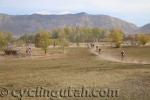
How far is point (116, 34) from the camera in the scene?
136 m

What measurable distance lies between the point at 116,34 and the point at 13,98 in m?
118

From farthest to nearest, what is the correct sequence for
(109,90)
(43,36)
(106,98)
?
(43,36)
(109,90)
(106,98)

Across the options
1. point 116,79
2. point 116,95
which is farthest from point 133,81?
point 116,95

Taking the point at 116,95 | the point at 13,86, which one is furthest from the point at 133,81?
the point at 13,86

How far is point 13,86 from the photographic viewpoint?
987 inches

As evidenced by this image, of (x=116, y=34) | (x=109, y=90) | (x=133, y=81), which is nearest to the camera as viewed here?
(x=109, y=90)

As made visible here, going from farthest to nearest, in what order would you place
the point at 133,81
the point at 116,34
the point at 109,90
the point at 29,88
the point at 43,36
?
the point at 116,34 < the point at 43,36 < the point at 133,81 < the point at 29,88 < the point at 109,90

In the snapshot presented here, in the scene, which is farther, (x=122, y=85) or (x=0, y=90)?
(x=122, y=85)

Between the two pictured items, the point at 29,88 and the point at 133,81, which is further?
the point at 133,81

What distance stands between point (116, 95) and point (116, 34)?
117141 mm

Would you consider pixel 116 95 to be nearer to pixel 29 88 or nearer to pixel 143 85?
pixel 143 85

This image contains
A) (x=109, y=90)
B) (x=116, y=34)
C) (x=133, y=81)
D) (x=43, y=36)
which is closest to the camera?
(x=109, y=90)

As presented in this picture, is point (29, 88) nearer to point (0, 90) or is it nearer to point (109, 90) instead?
point (0, 90)

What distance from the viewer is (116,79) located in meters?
28.2
